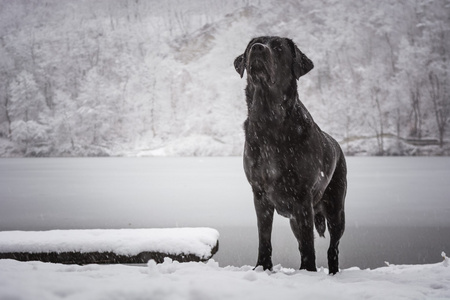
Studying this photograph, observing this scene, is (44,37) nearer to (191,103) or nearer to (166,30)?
(166,30)

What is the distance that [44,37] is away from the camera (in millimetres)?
73062

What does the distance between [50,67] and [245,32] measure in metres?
36.3

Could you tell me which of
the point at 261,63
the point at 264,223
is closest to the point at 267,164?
the point at 264,223

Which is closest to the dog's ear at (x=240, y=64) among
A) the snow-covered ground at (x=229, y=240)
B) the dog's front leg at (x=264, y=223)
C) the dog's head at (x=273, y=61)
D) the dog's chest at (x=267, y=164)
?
the dog's head at (x=273, y=61)

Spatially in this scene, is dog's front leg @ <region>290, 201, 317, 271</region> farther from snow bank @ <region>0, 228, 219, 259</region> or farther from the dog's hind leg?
snow bank @ <region>0, 228, 219, 259</region>

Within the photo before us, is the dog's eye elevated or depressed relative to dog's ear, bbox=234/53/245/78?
elevated

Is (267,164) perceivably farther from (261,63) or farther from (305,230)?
(261,63)

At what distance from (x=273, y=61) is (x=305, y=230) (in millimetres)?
1355

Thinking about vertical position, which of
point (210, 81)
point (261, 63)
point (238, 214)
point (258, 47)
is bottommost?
point (238, 214)

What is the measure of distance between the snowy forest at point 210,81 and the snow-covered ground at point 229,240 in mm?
37049

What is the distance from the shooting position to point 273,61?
115 inches

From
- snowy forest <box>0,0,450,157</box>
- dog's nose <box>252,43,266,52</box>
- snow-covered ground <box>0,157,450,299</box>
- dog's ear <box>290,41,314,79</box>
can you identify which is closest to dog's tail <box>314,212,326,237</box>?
snow-covered ground <box>0,157,450,299</box>

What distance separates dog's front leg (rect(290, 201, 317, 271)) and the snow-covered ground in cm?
15

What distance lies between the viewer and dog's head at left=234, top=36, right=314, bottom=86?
2885 mm
